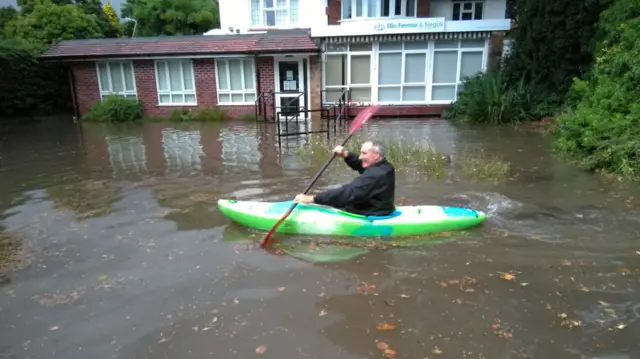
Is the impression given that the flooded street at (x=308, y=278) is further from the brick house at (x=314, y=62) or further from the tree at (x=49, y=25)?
the tree at (x=49, y=25)

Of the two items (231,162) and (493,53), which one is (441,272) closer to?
(231,162)

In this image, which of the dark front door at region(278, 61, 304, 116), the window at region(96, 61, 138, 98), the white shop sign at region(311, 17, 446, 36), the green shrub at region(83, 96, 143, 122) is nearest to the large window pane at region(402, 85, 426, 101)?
the white shop sign at region(311, 17, 446, 36)

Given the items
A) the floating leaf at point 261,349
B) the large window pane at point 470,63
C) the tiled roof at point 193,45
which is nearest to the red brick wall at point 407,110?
the large window pane at point 470,63

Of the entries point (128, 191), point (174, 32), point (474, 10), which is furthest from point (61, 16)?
point (128, 191)

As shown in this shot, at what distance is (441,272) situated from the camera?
15.0 feet

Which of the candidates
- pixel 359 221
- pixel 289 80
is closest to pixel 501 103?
pixel 289 80

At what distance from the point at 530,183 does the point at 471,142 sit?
3.97m

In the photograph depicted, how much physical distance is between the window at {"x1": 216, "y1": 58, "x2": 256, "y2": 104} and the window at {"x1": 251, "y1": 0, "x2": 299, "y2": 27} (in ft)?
11.3

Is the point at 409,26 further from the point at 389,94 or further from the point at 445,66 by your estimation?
the point at 389,94

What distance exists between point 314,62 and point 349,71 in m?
1.57

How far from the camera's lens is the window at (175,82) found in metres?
18.0

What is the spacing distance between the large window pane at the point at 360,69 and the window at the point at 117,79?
8.69 m

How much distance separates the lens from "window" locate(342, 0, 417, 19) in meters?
18.8

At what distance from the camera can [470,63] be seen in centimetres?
1741
